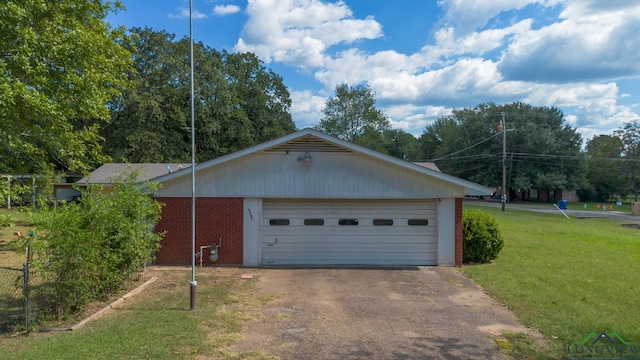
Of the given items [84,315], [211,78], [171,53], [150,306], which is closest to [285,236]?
[150,306]

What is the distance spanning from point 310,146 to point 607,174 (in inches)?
2450

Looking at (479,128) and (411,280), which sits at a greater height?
(479,128)

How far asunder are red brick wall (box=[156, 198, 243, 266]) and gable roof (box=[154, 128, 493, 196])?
38.6 inches

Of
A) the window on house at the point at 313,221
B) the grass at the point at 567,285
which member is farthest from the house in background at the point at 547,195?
the window on house at the point at 313,221

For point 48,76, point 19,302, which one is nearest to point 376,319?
point 19,302

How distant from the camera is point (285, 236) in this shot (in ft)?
40.1

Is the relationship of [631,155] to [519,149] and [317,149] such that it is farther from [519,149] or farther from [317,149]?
[317,149]

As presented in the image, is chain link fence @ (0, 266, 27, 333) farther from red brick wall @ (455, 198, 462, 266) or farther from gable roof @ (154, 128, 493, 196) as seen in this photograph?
red brick wall @ (455, 198, 462, 266)

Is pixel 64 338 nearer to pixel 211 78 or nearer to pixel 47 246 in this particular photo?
pixel 47 246

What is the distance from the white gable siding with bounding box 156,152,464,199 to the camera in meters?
11.8

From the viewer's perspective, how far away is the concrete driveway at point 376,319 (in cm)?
564

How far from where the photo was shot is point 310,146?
11.9 m

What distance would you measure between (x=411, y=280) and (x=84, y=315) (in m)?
7.23

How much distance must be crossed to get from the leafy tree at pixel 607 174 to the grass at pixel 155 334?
61.4m
